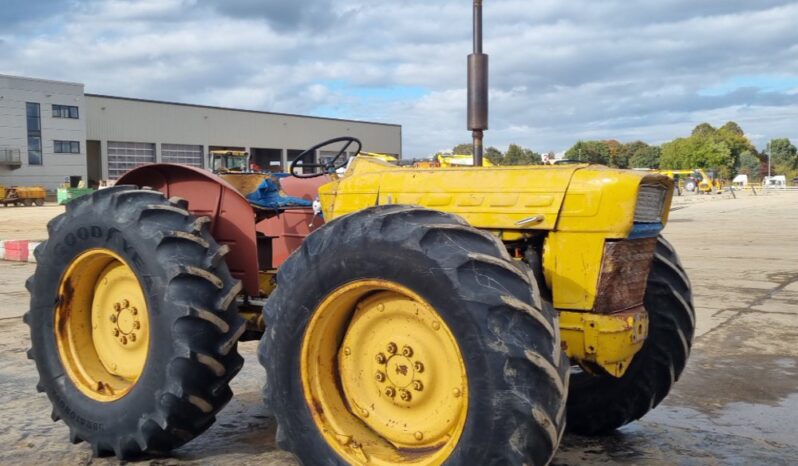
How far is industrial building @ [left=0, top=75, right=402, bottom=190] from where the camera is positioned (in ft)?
180

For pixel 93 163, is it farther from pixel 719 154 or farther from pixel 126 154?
pixel 719 154

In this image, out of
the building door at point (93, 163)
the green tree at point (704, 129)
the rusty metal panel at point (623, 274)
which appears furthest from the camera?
the green tree at point (704, 129)

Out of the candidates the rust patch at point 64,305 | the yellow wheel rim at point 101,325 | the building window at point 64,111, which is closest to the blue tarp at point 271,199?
the yellow wheel rim at point 101,325

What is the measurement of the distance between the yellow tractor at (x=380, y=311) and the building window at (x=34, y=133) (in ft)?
187

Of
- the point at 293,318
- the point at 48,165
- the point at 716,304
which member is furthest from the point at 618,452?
the point at 48,165

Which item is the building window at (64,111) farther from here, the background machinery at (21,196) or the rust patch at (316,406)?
the rust patch at (316,406)

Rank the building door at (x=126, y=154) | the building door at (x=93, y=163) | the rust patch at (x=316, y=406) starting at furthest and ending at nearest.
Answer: the building door at (x=93, y=163), the building door at (x=126, y=154), the rust patch at (x=316, y=406)

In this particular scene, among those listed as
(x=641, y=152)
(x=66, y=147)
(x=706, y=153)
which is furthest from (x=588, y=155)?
(x=706, y=153)

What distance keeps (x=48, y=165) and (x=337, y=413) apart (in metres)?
58.6

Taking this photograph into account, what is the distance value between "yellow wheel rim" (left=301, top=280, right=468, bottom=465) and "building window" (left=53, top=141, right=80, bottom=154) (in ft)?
193

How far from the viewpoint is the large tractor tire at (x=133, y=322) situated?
358 cm

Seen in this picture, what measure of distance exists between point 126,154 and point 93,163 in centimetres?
306

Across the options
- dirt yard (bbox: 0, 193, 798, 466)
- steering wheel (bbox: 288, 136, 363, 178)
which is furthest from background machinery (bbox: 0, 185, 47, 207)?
steering wheel (bbox: 288, 136, 363, 178)

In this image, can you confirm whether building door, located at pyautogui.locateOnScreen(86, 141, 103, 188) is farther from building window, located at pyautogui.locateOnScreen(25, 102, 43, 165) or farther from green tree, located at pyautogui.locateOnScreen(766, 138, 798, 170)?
green tree, located at pyautogui.locateOnScreen(766, 138, 798, 170)
